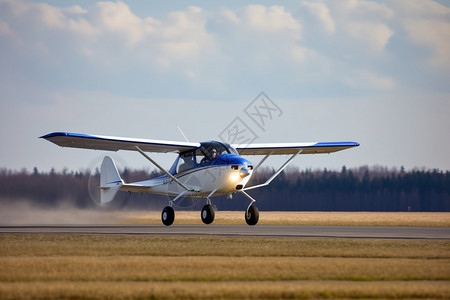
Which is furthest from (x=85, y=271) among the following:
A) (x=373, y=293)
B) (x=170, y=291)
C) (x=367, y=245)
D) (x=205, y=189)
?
(x=205, y=189)

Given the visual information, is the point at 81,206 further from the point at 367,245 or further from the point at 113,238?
the point at 367,245

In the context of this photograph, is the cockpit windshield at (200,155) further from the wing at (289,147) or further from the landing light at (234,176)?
the wing at (289,147)

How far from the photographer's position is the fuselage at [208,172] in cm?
2730

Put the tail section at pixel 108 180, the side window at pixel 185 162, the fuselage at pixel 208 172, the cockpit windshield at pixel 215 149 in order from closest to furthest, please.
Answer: the fuselage at pixel 208 172, the cockpit windshield at pixel 215 149, the side window at pixel 185 162, the tail section at pixel 108 180

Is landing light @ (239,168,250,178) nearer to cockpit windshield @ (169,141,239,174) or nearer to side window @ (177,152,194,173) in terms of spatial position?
cockpit windshield @ (169,141,239,174)

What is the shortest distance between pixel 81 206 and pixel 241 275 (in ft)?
96.4

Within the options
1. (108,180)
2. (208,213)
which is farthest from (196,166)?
(108,180)

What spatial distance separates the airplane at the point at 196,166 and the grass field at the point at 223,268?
279 inches

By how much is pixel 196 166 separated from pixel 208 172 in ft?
3.24

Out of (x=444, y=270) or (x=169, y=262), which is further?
(x=169, y=262)

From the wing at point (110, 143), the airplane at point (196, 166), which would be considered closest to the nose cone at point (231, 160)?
the airplane at point (196, 166)

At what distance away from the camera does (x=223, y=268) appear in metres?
13.8

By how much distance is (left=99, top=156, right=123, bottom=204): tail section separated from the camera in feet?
106

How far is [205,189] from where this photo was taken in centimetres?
2869
